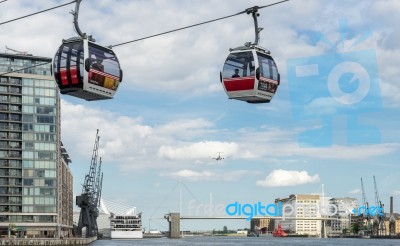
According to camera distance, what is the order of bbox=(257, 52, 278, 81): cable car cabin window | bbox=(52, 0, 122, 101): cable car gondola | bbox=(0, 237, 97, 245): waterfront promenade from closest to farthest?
1. bbox=(52, 0, 122, 101): cable car gondola
2. bbox=(257, 52, 278, 81): cable car cabin window
3. bbox=(0, 237, 97, 245): waterfront promenade

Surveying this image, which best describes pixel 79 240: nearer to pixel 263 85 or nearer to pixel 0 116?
pixel 0 116

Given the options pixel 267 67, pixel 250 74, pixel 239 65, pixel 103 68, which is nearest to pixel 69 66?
pixel 103 68

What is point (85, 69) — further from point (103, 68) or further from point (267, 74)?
point (267, 74)

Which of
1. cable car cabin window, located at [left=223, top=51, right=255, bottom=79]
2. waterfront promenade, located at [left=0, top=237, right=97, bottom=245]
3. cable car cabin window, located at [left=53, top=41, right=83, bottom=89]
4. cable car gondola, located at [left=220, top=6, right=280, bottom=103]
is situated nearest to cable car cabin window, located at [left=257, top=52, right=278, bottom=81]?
cable car gondola, located at [left=220, top=6, right=280, bottom=103]

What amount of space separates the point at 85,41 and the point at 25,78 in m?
144

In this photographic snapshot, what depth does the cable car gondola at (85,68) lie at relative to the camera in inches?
1033

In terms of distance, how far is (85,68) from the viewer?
85.6ft

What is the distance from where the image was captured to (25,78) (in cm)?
16412

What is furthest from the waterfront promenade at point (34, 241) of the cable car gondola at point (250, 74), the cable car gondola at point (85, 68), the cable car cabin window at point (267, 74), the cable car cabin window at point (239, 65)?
the cable car cabin window at point (267, 74)

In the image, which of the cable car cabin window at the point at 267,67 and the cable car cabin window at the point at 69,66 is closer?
the cable car cabin window at the point at 69,66

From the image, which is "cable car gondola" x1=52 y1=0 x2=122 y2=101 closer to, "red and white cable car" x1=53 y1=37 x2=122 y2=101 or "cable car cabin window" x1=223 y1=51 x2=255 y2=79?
"red and white cable car" x1=53 y1=37 x2=122 y2=101

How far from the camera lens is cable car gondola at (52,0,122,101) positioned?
26.2 m

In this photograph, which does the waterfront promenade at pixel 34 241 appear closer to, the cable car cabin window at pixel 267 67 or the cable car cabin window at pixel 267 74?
the cable car cabin window at pixel 267 74

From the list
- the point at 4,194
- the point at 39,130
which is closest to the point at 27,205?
the point at 4,194
